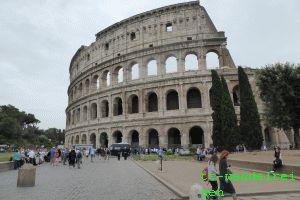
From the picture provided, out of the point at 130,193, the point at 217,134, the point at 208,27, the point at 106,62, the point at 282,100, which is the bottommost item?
the point at 130,193

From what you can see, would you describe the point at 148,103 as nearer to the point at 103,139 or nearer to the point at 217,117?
the point at 103,139

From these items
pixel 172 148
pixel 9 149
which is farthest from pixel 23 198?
pixel 9 149

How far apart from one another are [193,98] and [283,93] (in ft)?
43.6

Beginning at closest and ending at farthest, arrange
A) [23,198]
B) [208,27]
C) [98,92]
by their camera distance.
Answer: [23,198] < [208,27] < [98,92]

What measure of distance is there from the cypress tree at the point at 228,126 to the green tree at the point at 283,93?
3.45 m

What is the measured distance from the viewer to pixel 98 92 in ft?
140

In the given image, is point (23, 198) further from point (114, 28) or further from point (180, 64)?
point (114, 28)

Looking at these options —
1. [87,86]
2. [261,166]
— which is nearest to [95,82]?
[87,86]

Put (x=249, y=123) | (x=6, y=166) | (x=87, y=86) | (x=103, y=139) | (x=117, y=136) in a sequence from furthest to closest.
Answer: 1. (x=87, y=86)
2. (x=103, y=139)
3. (x=117, y=136)
4. (x=249, y=123)
5. (x=6, y=166)

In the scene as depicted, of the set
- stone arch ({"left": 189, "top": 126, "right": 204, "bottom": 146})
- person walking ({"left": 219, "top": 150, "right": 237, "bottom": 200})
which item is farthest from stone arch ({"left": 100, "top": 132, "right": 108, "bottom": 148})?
person walking ({"left": 219, "top": 150, "right": 237, "bottom": 200})

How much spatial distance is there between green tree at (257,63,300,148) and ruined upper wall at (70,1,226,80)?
1238cm

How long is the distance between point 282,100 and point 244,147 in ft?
18.7

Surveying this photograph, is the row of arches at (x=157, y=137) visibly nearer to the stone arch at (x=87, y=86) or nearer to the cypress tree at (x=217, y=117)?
the cypress tree at (x=217, y=117)

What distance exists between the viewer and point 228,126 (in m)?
27.6
